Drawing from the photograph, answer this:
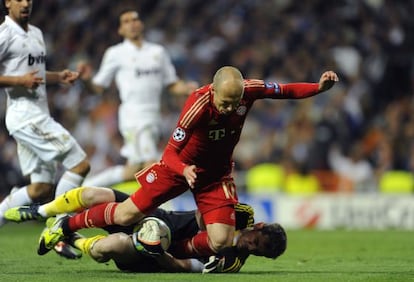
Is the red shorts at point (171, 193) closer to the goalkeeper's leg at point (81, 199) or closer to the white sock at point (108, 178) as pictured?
the goalkeeper's leg at point (81, 199)

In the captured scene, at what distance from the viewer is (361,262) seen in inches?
397

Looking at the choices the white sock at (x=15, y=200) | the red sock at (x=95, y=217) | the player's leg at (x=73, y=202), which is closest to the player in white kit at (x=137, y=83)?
the white sock at (x=15, y=200)

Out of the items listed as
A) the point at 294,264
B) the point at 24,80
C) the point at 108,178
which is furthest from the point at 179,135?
the point at 108,178

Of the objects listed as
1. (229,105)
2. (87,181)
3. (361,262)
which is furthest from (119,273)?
(87,181)

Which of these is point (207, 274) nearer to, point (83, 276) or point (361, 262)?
point (83, 276)

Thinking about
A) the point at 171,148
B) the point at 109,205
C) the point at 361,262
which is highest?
the point at 171,148

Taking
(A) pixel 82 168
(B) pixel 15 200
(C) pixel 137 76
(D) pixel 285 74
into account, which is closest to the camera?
(B) pixel 15 200

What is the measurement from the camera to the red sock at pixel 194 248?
8711mm

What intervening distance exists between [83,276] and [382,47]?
12.1 m

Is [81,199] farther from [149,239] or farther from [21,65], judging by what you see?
[21,65]

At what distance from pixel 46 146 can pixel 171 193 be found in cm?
214

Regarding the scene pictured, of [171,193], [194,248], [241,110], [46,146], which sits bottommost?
[194,248]

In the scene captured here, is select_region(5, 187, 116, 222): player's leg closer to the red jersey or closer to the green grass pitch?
the green grass pitch

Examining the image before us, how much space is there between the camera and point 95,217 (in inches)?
346
